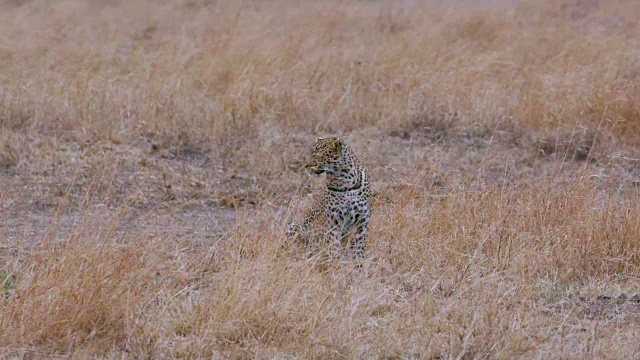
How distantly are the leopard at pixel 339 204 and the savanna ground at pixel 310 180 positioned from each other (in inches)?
7.5

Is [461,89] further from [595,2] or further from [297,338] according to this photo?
[595,2]

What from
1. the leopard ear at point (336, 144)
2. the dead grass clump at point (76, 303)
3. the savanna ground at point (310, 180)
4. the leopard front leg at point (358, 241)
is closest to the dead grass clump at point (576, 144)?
the savanna ground at point (310, 180)

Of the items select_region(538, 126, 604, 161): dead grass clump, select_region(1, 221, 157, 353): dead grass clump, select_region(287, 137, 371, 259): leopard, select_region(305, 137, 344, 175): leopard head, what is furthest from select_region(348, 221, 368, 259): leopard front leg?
select_region(538, 126, 604, 161): dead grass clump

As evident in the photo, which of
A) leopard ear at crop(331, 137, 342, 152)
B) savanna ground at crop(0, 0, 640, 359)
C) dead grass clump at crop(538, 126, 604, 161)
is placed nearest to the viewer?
savanna ground at crop(0, 0, 640, 359)

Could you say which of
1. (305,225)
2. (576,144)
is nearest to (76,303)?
(305,225)

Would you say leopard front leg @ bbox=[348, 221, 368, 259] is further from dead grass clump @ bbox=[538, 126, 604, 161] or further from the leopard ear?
dead grass clump @ bbox=[538, 126, 604, 161]

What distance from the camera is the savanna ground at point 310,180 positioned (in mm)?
4359

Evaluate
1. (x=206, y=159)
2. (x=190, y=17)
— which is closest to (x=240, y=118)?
(x=206, y=159)

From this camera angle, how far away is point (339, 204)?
532 centimetres

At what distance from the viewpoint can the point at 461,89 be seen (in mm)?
9758

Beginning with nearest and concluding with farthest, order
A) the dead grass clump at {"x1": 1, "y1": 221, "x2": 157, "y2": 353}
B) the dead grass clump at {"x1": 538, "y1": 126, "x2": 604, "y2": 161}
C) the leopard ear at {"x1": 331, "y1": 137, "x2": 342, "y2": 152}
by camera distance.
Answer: the dead grass clump at {"x1": 1, "y1": 221, "x2": 157, "y2": 353} < the leopard ear at {"x1": 331, "y1": 137, "x2": 342, "y2": 152} < the dead grass clump at {"x1": 538, "y1": 126, "x2": 604, "y2": 161}

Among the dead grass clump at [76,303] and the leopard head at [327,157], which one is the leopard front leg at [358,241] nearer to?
the leopard head at [327,157]

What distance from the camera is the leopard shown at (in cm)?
530

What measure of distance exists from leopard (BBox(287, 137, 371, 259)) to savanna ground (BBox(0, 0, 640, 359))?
0.62 feet
